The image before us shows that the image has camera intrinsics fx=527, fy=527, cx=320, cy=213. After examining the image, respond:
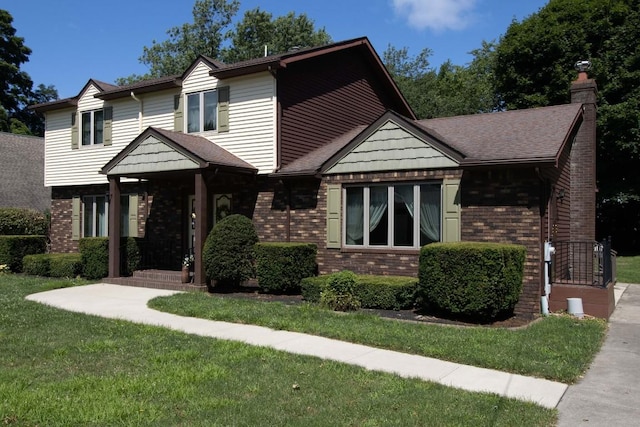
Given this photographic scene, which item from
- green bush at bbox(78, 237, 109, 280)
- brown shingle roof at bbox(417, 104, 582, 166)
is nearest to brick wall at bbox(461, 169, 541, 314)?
brown shingle roof at bbox(417, 104, 582, 166)

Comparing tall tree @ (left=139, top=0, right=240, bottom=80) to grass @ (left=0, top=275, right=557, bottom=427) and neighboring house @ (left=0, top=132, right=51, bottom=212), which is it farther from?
grass @ (left=0, top=275, right=557, bottom=427)

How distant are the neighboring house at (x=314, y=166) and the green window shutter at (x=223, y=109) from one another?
0.04 metres

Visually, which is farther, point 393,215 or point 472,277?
point 393,215

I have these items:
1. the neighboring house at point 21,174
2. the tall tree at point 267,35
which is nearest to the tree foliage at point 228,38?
the tall tree at point 267,35

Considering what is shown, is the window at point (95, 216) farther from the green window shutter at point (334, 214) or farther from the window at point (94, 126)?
the green window shutter at point (334, 214)

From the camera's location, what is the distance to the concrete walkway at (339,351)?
5.85 metres

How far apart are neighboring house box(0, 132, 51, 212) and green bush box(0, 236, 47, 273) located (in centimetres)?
881

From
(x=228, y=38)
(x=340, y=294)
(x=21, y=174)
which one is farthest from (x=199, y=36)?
(x=340, y=294)

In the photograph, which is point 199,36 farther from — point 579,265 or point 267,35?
point 579,265

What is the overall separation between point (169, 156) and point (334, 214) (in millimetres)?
4557

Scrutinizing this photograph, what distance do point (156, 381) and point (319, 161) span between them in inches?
353

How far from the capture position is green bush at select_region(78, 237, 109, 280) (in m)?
15.5

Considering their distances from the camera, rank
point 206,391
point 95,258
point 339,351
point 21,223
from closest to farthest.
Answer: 1. point 206,391
2. point 339,351
3. point 95,258
4. point 21,223

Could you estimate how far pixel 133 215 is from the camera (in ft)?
56.0
